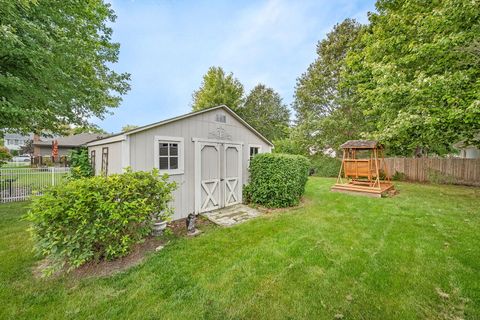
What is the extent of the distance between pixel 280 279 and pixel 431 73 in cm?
Result: 822

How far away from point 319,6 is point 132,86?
9.01 metres

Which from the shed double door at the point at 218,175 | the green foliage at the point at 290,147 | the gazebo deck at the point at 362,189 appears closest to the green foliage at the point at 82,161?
the shed double door at the point at 218,175

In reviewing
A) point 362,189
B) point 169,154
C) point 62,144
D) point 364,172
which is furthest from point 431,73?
point 62,144

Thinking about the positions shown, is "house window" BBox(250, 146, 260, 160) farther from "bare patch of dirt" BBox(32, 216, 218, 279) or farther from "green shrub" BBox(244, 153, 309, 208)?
"bare patch of dirt" BBox(32, 216, 218, 279)

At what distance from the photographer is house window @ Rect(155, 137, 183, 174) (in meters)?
4.87

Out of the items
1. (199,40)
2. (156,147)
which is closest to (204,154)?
(156,147)

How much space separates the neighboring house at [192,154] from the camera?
15.3 ft

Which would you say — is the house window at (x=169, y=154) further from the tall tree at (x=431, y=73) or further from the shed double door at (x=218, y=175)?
the tall tree at (x=431, y=73)

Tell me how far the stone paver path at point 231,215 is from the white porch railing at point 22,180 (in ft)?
19.7

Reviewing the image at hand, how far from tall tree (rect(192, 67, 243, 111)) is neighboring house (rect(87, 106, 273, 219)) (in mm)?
14450

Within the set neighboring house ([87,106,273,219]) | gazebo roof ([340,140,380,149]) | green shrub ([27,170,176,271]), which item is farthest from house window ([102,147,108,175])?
gazebo roof ([340,140,380,149])

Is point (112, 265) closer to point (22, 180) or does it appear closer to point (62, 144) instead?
point (22, 180)

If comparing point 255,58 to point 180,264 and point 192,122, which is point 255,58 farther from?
point 180,264

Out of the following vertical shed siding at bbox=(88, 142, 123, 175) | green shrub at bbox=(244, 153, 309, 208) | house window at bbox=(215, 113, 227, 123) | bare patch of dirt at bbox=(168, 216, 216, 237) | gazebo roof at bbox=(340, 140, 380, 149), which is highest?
house window at bbox=(215, 113, 227, 123)
